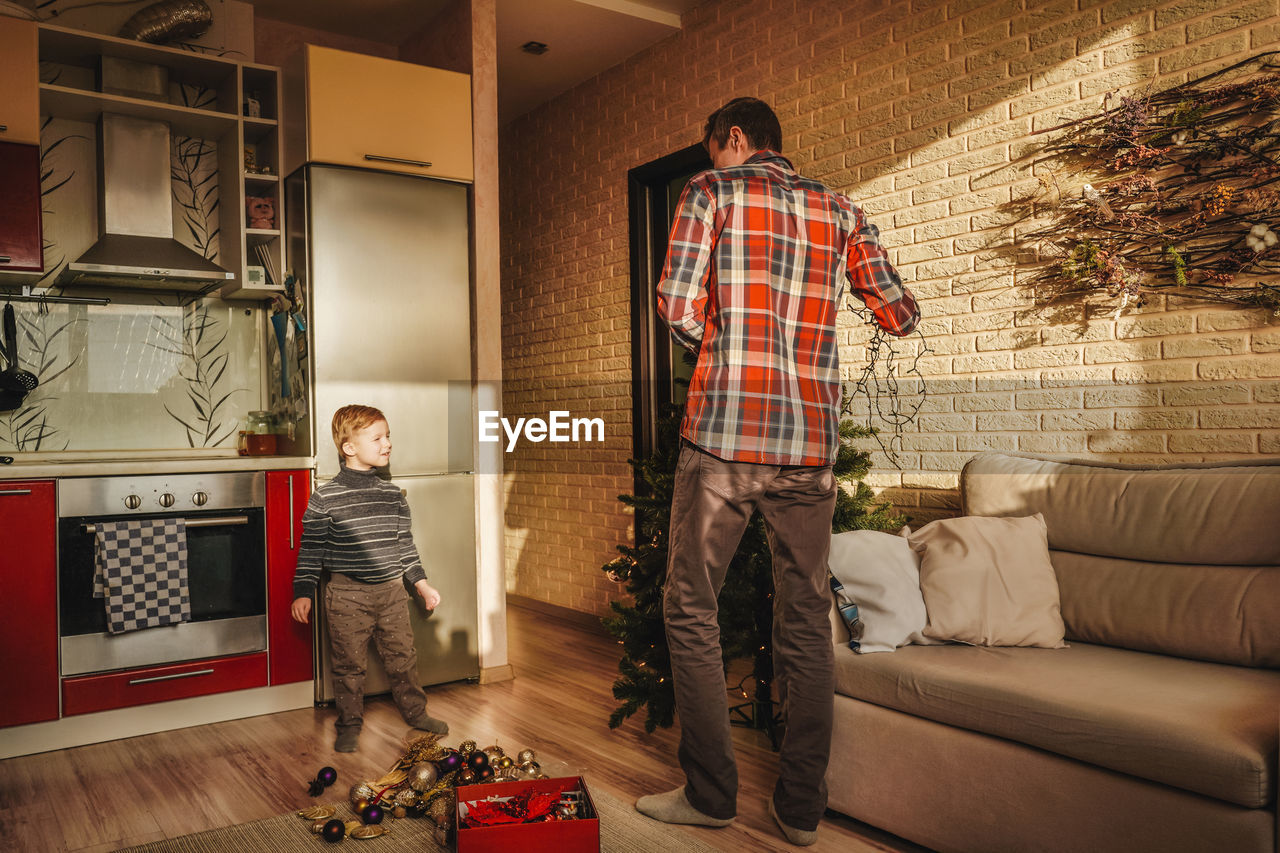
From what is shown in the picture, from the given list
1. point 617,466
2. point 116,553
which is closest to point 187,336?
point 116,553

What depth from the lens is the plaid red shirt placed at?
1.96 m

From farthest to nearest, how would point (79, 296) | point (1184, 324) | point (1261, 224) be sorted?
point (79, 296) → point (1184, 324) → point (1261, 224)

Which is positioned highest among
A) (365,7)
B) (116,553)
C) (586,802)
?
(365,7)

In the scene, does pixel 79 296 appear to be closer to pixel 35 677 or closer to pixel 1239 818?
pixel 35 677

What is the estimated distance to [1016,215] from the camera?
2.78m

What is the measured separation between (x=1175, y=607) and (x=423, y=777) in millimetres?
1799

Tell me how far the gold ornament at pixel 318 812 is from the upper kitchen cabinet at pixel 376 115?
2.21 meters

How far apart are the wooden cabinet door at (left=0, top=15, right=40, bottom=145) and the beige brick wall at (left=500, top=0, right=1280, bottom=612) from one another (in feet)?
8.11

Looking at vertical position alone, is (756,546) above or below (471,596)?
above

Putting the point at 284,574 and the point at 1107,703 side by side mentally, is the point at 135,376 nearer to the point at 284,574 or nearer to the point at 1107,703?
the point at 284,574

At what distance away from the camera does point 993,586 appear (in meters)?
2.22

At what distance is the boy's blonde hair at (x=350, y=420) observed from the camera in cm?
301

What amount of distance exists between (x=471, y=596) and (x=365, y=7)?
8.38 feet

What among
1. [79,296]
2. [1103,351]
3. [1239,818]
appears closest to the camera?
[1239,818]
